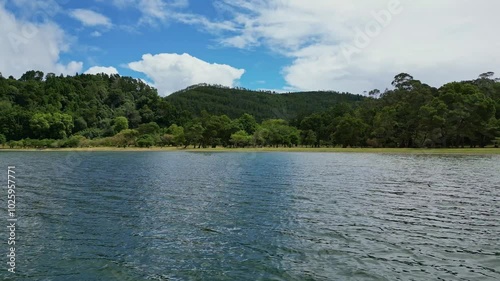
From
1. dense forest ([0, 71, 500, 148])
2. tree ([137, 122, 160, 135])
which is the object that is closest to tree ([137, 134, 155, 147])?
dense forest ([0, 71, 500, 148])

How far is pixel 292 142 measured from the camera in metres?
158

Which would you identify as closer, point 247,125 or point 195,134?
point 195,134

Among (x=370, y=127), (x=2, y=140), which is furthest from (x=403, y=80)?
(x=2, y=140)

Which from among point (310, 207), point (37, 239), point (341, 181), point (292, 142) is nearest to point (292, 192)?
point (310, 207)

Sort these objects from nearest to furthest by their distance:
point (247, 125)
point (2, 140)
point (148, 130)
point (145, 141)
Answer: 1. point (145, 141)
2. point (148, 130)
3. point (2, 140)
4. point (247, 125)

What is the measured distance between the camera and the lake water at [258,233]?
1359 cm

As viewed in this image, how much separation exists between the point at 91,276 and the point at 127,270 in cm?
118

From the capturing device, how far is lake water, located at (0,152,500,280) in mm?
13586

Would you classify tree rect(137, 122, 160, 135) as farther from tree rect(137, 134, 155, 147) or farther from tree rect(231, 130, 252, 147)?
tree rect(231, 130, 252, 147)

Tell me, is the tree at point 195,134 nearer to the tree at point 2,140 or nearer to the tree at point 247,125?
the tree at point 247,125

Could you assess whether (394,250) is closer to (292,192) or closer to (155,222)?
(155,222)

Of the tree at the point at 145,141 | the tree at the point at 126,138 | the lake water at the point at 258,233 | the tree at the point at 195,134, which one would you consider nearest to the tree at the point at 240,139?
the tree at the point at 195,134

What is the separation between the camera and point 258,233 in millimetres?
18656

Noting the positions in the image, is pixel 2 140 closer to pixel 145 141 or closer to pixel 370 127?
Result: pixel 145 141
